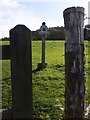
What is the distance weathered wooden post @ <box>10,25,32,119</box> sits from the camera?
321cm

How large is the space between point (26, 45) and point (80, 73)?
133cm

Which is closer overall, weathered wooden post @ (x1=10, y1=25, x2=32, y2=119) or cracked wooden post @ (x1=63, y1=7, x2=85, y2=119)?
weathered wooden post @ (x1=10, y1=25, x2=32, y2=119)

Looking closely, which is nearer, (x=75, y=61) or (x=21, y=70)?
(x=21, y=70)

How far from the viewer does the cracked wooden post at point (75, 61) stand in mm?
4215

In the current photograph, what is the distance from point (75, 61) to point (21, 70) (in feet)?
4.11

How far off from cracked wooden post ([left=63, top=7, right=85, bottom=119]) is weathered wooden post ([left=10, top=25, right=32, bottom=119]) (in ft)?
3.78

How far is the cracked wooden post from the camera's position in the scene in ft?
13.8

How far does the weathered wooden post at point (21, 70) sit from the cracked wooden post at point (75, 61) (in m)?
1.15

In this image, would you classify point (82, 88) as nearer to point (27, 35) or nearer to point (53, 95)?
point (27, 35)

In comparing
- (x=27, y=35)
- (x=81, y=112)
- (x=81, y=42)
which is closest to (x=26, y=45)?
(x=27, y=35)

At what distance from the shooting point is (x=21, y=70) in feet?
10.6

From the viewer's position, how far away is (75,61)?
4277 mm

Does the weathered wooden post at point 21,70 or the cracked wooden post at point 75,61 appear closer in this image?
the weathered wooden post at point 21,70

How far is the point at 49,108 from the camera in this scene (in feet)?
17.7
